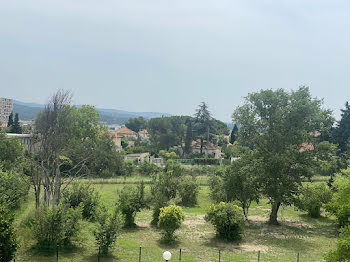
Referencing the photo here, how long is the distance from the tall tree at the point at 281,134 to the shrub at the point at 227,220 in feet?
14.1

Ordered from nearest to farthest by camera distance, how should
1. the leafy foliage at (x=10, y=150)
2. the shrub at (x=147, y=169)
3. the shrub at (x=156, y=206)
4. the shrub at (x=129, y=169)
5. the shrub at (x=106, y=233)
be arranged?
the shrub at (x=106, y=233)
the shrub at (x=156, y=206)
the leafy foliage at (x=10, y=150)
the shrub at (x=129, y=169)
the shrub at (x=147, y=169)

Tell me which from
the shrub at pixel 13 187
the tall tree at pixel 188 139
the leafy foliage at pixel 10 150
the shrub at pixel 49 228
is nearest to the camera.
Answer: the shrub at pixel 49 228

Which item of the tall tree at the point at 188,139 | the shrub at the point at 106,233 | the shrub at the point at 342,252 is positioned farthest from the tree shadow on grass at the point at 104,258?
the tall tree at the point at 188,139

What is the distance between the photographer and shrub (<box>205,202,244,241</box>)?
739 inches

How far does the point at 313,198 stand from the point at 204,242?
889 cm

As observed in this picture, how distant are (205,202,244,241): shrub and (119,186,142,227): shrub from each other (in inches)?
180

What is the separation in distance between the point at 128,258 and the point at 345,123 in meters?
52.6

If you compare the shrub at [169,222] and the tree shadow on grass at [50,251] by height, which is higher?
the shrub at [169,222]

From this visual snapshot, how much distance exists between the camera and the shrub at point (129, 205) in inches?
820

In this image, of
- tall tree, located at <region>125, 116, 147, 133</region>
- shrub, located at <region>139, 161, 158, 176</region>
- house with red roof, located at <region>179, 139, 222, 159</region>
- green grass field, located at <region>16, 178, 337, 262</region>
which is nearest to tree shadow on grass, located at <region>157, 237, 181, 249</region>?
green grass field, located at <region>16, 178, 337, 262</region>

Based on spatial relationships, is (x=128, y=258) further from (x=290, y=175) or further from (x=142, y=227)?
(x=290, y=175)

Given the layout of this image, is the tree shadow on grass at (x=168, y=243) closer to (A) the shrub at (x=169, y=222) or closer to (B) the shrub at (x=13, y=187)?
(A) the shrub at (x=169, y=222)

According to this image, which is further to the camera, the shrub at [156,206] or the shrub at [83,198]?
the shrub at [83,198]

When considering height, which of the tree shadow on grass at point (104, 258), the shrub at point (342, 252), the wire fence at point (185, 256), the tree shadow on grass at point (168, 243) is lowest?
the tree shadow on grass at point (168, 243)
